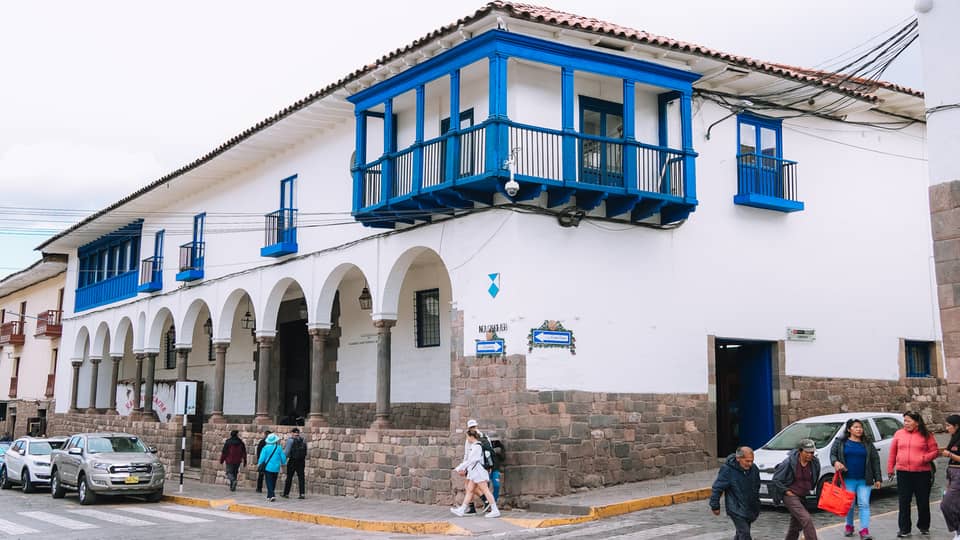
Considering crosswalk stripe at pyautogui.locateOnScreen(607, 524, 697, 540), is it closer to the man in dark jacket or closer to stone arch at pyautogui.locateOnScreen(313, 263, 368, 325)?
the man in dark jacket

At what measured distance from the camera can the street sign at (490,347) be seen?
1593 centimetres

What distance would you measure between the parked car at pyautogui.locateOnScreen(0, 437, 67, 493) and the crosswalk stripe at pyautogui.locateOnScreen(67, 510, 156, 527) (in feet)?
16.9

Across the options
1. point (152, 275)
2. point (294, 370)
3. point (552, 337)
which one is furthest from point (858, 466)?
point (152, 275)

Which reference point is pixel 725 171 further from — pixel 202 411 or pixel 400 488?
pixel 202 411

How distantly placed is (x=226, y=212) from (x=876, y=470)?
63.3 feet

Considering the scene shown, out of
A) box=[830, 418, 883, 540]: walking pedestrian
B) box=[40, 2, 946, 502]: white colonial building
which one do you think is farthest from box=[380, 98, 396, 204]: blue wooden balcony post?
box=[830, 418, 883, 540]: walking pedestrian

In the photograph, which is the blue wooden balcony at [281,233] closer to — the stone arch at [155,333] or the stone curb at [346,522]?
the stone curb at [346,522]

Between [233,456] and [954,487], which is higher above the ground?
[954,487]

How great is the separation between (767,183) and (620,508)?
8.24 meters

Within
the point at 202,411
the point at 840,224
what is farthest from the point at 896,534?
the point at 202,411

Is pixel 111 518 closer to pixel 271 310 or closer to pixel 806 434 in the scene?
pixel 271 310

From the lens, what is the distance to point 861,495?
38.0 ft

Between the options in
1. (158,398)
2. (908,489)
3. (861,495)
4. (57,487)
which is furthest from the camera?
(158,398)

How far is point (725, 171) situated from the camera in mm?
19062
